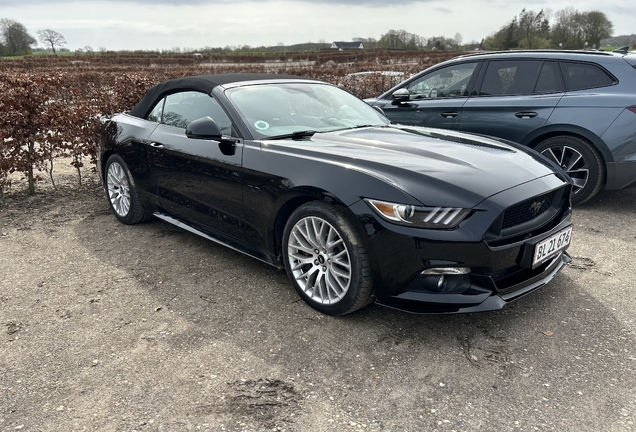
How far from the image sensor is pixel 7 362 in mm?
2873

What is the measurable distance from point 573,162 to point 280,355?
4.26 m

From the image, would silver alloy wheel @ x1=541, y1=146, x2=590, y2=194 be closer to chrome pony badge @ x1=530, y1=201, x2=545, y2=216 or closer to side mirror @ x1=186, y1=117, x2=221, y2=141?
chrome pony badge @ x1=530, y1=201, x2=545, y2=216

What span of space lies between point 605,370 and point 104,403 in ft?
8.77

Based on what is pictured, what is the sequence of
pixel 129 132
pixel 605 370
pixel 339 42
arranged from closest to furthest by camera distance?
pixel 605 370, pixel 129 132, pixel 339 42

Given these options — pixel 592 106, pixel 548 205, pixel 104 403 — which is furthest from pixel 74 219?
pixel 592 106

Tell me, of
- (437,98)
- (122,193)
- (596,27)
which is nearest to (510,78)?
(437,98)

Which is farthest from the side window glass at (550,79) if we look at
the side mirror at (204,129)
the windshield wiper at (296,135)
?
the side mirror at (204,129)

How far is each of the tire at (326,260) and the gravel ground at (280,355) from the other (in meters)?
0.17

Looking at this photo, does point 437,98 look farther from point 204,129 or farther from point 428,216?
point 428,216

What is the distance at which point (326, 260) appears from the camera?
3.18 m

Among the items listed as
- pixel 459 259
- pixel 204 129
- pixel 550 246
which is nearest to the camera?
pixel 459 259

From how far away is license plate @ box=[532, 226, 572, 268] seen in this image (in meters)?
2.97

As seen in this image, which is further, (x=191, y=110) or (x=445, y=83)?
(x=445, y=83)

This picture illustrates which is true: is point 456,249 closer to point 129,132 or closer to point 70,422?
point 70,422
